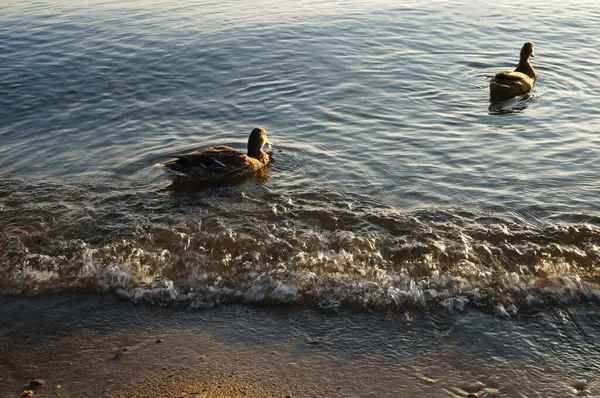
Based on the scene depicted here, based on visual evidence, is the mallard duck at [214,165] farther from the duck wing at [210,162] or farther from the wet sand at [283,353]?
the wet sand at [283,353]

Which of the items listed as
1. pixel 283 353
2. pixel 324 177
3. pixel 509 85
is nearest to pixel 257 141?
pixel 324 177

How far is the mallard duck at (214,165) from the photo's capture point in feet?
29.6

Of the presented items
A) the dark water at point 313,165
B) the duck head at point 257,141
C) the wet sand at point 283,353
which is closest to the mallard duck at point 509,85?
the dark water at point 313,165

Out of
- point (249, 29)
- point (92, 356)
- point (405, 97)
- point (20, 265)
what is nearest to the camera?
point (92, 356)

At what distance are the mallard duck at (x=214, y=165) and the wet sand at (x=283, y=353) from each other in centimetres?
324

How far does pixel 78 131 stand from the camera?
11148mm

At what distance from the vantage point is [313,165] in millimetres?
9523

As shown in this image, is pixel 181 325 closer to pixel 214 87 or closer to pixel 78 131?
pixel 78 131

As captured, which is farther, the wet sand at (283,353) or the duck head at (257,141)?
the duck head at (257,141)

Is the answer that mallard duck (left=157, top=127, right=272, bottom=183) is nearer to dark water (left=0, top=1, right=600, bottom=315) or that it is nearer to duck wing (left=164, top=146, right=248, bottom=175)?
duck wing (left=164, top=146, right=248, bottom=175)

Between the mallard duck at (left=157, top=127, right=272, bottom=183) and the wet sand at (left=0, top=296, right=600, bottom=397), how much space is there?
10.6ft

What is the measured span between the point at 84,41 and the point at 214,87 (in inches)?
224

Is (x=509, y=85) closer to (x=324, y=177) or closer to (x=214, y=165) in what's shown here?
(x=324, y=177)

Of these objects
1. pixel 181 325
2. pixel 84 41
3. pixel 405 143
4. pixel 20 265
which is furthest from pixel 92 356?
pixel 84 41
